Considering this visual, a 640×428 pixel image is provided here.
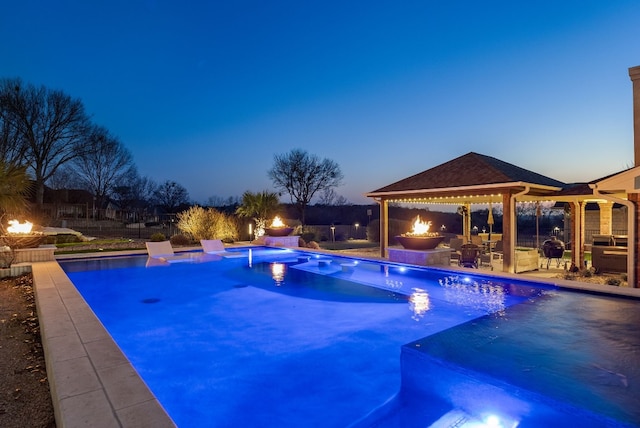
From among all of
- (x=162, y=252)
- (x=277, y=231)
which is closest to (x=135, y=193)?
(x=277, y=231)

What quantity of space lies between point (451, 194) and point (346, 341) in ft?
24.1

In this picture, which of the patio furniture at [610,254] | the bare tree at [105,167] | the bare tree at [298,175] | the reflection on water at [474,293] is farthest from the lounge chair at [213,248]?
the bare tree at [105,167]

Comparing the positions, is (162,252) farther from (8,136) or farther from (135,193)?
(135,193)

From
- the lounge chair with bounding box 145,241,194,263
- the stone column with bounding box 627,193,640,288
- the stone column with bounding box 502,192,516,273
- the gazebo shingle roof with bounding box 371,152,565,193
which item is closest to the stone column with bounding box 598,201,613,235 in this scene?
the gazebo shingle roof with bounding box 371,152,565,193

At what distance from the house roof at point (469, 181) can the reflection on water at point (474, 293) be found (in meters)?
2.84

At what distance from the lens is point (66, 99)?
2727cm

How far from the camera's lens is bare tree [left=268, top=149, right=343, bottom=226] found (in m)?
34.7

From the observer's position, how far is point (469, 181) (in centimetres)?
1032

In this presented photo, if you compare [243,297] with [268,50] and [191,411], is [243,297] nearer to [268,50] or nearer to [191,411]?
[191,411]

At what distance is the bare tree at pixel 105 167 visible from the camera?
113ft

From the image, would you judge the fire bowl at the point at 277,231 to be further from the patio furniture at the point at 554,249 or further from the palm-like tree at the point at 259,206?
the patio furniture at the point at 554,249

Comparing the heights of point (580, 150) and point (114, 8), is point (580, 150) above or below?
below

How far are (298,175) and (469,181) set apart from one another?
25252mm

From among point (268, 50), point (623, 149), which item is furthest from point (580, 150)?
point (268, 50)
